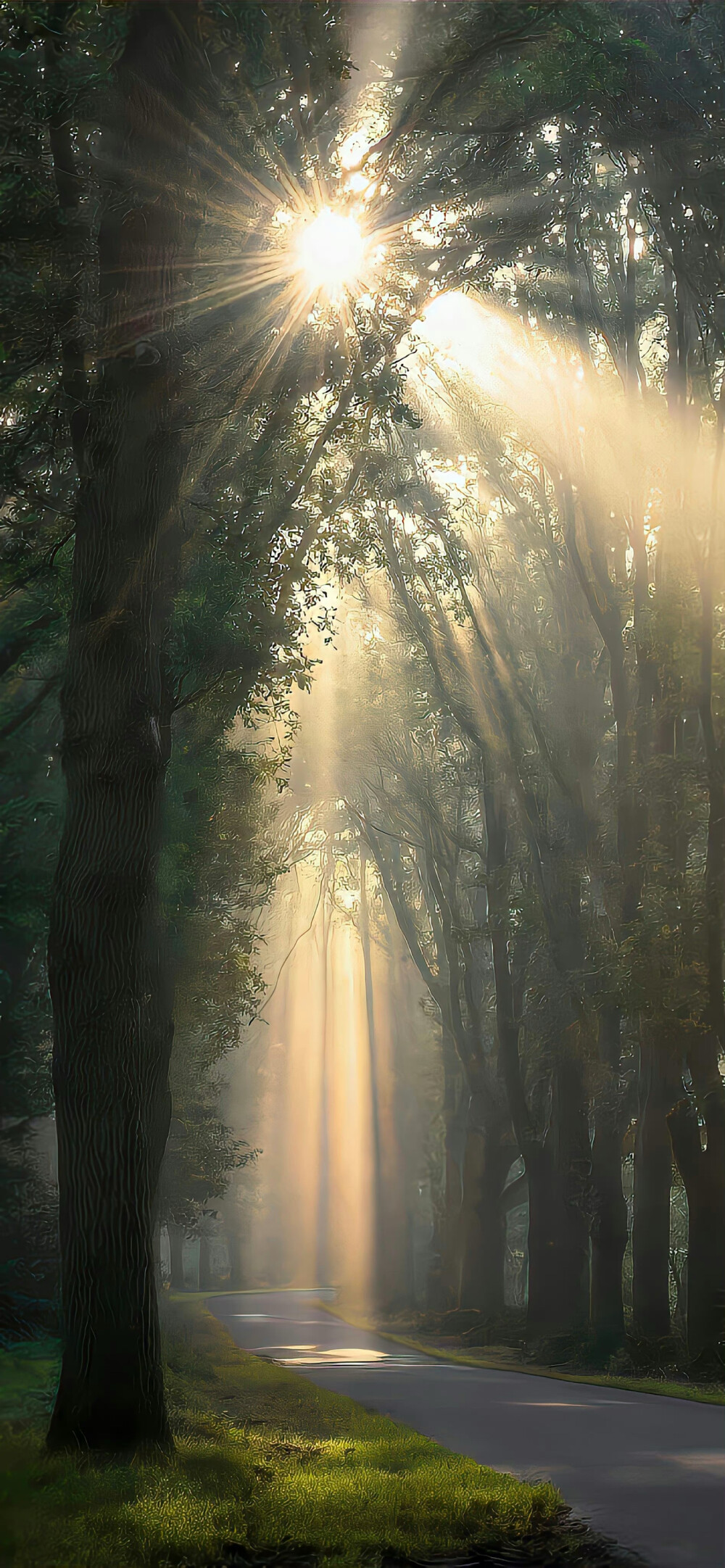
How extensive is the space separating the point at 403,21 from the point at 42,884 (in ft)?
30.8

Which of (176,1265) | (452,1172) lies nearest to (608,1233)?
(452,1172)

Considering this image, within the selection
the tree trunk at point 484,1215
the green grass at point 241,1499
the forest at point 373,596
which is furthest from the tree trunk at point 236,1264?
the green grass at point 241,1499

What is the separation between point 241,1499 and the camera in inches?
276

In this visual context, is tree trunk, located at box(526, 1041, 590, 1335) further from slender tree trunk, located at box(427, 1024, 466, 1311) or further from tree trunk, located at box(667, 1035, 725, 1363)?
slender tree trunk, located at box(427, 1024, 466, 1311)

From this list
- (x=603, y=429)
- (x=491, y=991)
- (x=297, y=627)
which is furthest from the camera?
(x=491, y=991)

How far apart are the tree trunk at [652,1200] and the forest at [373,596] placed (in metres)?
0.07

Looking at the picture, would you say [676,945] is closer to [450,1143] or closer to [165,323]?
[165,323]

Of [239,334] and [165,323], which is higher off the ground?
[239,334]

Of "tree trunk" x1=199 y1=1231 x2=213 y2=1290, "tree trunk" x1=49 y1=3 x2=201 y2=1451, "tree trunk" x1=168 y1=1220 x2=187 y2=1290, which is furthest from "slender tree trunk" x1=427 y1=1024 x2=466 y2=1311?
"tree trunk" x1=199 y1=1231 x2=213 y2=1290

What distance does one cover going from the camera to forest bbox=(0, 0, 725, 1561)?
9.55 m

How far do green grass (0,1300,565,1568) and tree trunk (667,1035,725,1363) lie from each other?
25.6 feet

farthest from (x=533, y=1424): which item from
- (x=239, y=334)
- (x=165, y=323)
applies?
(x=239, y=334)

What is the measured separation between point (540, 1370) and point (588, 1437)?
1013 cm

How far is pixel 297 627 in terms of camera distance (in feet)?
46.8
